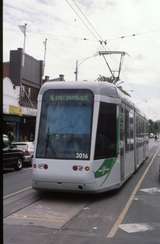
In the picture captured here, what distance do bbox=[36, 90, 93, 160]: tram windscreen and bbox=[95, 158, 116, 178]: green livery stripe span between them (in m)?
0.52

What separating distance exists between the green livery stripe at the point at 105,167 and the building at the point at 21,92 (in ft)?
63.9

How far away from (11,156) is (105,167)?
9446 millimetres

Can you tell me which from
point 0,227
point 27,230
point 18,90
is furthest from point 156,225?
point 18,90

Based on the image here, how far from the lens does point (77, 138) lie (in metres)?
11.7

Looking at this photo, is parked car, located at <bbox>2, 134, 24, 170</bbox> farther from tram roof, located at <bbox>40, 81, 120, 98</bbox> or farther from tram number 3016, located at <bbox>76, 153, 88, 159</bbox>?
tram number 3016, located at <bbox>76, 153, 88, 159</bbox>

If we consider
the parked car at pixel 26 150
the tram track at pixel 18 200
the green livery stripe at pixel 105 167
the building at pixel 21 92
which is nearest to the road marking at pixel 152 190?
the green livery stripe at pixel 105 167

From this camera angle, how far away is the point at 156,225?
28.1 feet

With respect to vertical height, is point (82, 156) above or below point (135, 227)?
above

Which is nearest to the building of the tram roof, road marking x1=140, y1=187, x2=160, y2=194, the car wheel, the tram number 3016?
the car wheel

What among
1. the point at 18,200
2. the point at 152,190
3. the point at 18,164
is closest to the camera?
the point at 18,200

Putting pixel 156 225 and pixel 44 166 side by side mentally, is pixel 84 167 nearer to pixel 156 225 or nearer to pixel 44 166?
pixel 44 166

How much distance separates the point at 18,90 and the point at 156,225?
91.9 feet

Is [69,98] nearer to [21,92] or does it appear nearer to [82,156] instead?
[82,156]

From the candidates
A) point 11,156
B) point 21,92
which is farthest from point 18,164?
point 21,92
